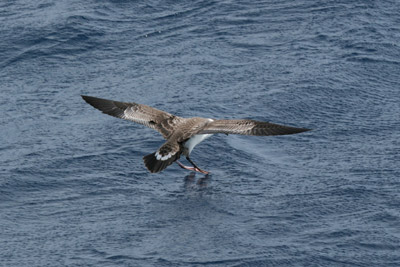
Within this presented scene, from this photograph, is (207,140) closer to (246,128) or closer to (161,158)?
(246,128)

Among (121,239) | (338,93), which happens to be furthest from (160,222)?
(338,93)

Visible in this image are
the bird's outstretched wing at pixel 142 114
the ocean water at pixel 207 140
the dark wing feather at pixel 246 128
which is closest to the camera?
the ocean water at pixel 207 140

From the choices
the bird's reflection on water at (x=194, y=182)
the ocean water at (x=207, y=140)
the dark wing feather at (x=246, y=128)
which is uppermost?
the dark wing feather at (x=246, y=128)

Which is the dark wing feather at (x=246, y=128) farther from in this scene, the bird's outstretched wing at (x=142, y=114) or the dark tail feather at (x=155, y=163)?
the bird's outstretched wing at (x=142, y=114)

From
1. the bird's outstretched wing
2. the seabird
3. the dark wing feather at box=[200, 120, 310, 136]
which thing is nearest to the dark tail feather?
the seabird

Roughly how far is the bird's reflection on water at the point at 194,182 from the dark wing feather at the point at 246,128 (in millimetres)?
952

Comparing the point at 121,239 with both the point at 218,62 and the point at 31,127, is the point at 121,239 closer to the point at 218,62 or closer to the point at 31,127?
the point at 31,127

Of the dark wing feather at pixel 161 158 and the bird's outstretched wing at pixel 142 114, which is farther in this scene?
the bird's outstretched wing at pixel 142 114

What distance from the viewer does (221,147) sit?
15.5 m

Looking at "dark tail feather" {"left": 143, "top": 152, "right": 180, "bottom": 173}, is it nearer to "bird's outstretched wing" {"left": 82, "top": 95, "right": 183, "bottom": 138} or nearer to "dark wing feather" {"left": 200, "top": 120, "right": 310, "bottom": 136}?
"dark wing feather" {"left": 200, "top": 120, "right": 310, "bottom": 136}

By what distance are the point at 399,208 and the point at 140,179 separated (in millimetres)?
4530

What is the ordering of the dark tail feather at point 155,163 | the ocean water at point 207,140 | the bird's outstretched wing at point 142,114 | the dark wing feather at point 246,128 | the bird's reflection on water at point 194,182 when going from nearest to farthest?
the ocean water at point 207,140 → the dark tail feather at point 155,163 → the dark wing feather at point 246,128 → the bird's reflection on water at point 194,182 → the bird's outstretched wing at point 142,114

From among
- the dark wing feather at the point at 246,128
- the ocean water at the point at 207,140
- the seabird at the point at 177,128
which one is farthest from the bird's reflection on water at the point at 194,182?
the dark wing feather at the point at 246,128

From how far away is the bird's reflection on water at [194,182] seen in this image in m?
13.7
